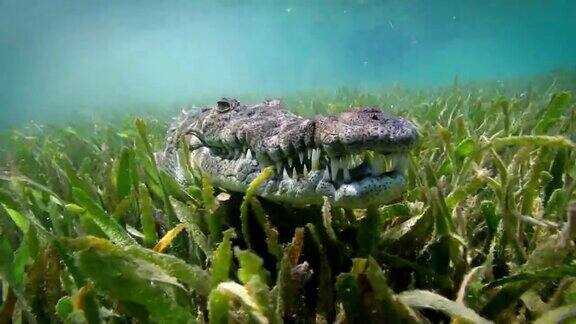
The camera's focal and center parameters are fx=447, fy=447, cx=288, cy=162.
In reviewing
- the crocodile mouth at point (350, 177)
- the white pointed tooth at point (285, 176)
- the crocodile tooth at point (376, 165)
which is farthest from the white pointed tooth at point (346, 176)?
the white pointed tooth at point (285, 176)

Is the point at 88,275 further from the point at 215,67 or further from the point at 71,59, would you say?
the point at 215,67

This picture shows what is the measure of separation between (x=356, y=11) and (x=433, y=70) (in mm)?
72806

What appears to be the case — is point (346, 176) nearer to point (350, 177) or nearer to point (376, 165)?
point (350, 177)

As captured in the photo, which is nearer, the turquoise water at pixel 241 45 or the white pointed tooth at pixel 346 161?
the white pointed tooth at pixel 346 161

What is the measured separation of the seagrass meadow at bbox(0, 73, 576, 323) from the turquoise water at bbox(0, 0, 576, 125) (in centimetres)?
1990

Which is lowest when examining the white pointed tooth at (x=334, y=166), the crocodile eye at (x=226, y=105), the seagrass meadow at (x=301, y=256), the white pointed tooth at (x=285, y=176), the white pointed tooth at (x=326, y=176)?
the seagrass meadow at (x=301, y=256)

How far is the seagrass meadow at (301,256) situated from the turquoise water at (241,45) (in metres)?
19.9

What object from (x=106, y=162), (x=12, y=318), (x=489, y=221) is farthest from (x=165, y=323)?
(x=106, y=162)

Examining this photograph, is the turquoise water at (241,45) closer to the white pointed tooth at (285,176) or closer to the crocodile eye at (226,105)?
the crocodile eye at (226,105)

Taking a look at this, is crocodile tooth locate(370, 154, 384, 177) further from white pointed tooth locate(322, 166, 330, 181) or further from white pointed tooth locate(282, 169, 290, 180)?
white pointed tooth locate(282, 169, 290, 180)

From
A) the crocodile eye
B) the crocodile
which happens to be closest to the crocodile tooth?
the crocodile

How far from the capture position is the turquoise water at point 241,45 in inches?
1635

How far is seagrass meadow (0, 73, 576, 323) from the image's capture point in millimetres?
1470

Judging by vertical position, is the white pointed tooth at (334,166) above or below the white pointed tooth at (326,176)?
above
